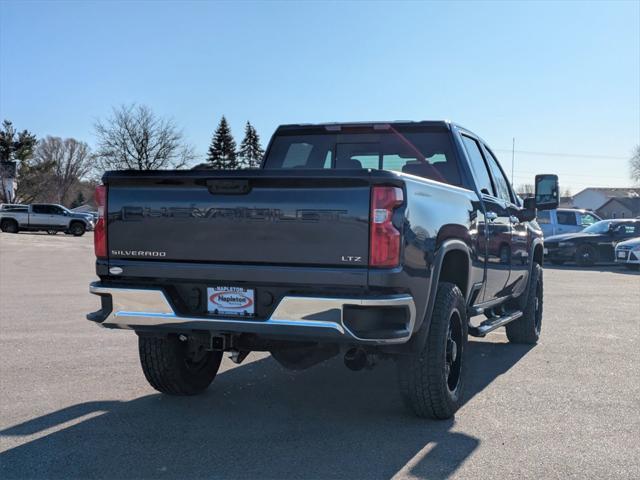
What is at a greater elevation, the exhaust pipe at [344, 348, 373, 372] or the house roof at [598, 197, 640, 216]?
the house roof at [598, 197, 640, 216]

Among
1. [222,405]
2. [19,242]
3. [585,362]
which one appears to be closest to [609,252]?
[585,362]

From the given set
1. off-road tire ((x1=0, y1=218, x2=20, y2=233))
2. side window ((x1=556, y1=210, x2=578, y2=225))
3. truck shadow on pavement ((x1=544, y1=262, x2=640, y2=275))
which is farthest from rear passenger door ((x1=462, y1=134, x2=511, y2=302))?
off-road tire ((x1=0, y1=218, x2=20, y2=233))

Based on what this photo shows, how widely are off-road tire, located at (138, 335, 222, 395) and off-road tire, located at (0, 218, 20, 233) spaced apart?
38.4m

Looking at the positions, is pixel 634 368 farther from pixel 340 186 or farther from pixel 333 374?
pixel 340 186

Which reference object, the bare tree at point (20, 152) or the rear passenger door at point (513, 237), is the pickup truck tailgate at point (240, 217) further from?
the bare tree at point (20, 152)

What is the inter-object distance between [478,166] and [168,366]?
3.15m

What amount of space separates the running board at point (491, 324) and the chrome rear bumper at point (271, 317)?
165 centimetres

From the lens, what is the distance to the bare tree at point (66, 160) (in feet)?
313

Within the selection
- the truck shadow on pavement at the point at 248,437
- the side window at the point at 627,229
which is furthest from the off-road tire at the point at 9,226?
the truck shadow on pavement at the point at 248,437

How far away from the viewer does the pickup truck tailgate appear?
3.97 m

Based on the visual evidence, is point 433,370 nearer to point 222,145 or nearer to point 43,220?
point 43,220

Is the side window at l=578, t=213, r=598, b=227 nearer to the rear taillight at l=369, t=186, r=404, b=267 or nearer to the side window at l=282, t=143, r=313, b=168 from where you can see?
the side window at l=282, t=143, r=313, b=168

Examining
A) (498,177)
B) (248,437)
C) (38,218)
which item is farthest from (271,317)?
(38,218)

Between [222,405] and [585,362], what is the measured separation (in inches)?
139
